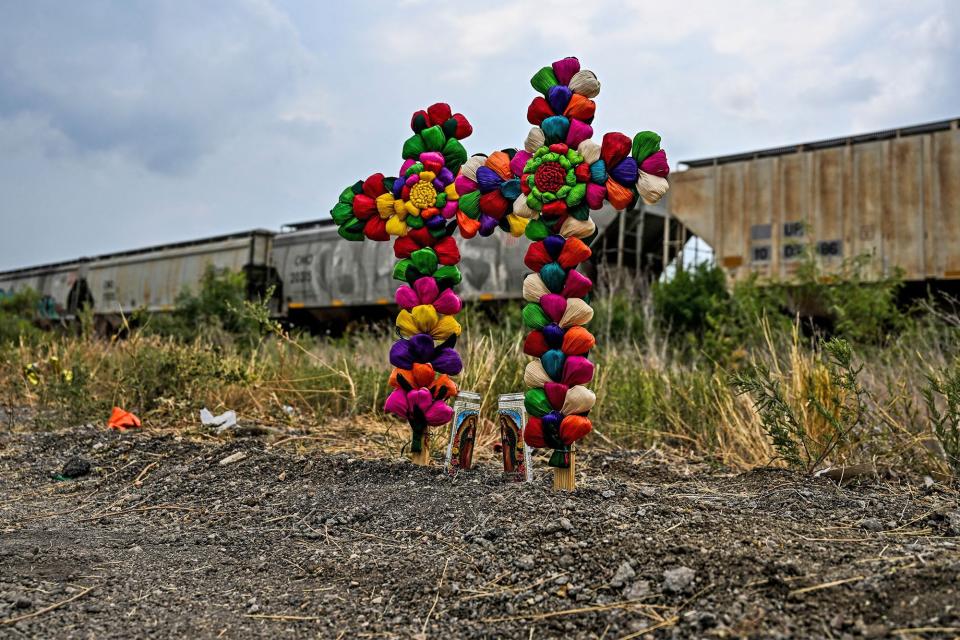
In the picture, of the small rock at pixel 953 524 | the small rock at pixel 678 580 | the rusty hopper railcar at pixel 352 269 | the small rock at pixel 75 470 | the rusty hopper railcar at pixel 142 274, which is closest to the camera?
the small rock at pixel 678 580

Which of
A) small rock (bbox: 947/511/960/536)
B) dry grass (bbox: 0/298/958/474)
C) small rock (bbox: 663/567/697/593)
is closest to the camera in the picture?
small rock (bbox: 663/567/697/593)

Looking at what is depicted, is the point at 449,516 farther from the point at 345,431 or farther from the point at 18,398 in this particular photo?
the point at 18,398

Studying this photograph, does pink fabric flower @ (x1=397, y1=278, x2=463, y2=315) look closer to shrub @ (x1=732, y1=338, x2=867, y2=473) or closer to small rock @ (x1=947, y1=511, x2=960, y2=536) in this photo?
shrub @ (x1=732, y1=338, x2=867, y2=473)

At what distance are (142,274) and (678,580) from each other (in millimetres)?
21585

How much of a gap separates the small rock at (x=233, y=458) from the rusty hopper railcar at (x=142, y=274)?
43.2 feet

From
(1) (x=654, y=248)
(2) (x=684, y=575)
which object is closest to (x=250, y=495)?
(2) (x=684, y=575)

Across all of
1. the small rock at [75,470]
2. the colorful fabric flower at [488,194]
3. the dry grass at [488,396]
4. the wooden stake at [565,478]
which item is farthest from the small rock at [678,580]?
the small rock at [75,470]

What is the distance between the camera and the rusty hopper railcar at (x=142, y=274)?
60.9 feet

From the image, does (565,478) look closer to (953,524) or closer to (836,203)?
(953,524)

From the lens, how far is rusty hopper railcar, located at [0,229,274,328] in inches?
731

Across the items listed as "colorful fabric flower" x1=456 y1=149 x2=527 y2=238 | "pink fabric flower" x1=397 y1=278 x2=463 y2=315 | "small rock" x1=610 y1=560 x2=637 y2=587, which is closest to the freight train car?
"pink fabric flower" x1=397 y1=278 x2=463 y2=315

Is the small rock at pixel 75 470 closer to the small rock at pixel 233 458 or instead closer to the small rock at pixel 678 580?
the small rock at pixel 233 458

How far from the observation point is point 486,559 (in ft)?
7.99

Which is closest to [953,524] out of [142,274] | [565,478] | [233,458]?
[565,478]
